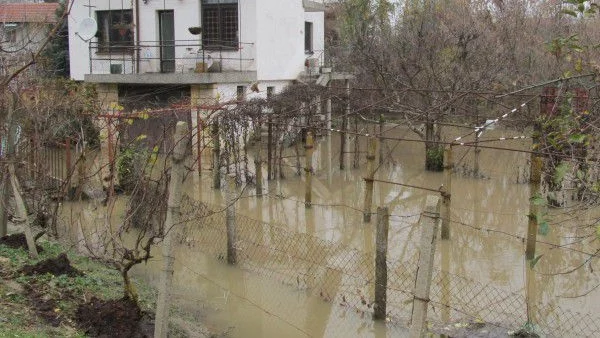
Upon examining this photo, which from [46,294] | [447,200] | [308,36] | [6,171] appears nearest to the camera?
[46,294]

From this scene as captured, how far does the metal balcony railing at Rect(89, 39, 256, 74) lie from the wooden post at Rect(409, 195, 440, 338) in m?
18.5

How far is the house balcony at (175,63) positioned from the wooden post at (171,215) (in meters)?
16.4

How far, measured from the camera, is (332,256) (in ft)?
36.8

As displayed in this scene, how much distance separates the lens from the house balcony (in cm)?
2238

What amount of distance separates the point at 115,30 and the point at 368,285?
18.4 m

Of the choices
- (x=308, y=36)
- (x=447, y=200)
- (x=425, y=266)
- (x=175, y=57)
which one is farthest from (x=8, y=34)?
(x=308, y=36)

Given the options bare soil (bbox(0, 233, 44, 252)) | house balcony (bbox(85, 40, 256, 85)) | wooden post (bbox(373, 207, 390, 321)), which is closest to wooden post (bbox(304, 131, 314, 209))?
wooden post (bbox(373, 207, 390, 321))

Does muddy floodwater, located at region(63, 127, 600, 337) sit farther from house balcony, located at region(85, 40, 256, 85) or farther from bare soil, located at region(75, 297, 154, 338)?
house balcony, located at region(85, 40, 256, 85)

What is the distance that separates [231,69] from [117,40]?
4668 millimetres

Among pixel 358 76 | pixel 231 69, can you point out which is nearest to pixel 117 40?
pixel 231 69

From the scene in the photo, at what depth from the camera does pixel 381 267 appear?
27.8ft

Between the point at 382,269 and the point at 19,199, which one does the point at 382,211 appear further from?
the point at 19,199

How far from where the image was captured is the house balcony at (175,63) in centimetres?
2238

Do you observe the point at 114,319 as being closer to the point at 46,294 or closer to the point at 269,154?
the point at 46,294
